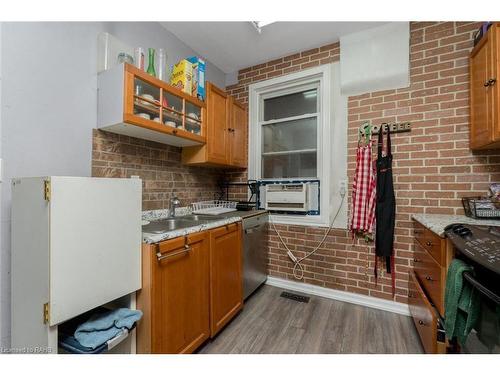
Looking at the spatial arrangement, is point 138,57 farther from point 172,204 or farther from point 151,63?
point 172,204

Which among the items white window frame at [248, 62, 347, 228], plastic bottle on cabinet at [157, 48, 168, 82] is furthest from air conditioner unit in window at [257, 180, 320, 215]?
plastic bottle on cabinet at [157, 48, 168, 82]

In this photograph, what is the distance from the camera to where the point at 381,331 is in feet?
5.60

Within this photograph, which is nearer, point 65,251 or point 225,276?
point 65,251

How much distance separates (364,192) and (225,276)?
4.76ft

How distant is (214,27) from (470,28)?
2109 millimetres

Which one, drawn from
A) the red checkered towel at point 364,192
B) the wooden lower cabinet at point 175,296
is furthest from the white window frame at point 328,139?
the wooden lower cabinet at point 175,296

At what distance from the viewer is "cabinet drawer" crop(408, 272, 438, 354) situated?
1.22m

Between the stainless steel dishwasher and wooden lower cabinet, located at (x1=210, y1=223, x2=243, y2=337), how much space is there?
0.39ft

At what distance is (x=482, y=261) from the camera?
842mm

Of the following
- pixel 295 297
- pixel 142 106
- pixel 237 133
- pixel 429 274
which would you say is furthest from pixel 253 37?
pixel 295 297

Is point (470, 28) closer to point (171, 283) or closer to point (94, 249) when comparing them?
point (171, 283)

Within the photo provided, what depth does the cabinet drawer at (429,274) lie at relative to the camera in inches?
49.4

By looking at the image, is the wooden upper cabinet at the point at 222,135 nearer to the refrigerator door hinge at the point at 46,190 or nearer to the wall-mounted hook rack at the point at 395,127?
the refrigerator door hinge at the point at 46,190

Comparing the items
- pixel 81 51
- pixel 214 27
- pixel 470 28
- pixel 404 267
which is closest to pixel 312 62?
pixel 214 27
